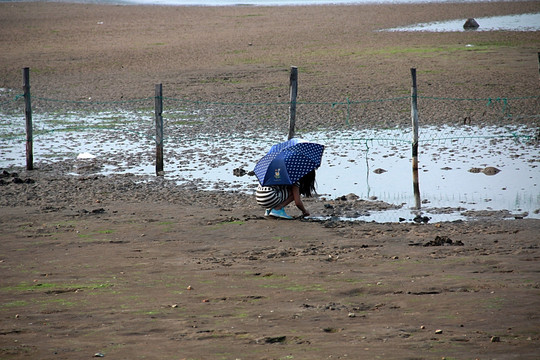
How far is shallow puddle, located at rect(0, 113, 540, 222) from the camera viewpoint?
1155 centimetres

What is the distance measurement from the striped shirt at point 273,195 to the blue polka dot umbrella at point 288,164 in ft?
0.48

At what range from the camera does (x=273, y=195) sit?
10.1m

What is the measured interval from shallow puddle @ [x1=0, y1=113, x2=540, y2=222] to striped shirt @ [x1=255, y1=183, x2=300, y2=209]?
131 centimetres

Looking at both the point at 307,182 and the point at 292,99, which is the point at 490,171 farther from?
the point at 307,182

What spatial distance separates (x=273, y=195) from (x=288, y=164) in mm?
486

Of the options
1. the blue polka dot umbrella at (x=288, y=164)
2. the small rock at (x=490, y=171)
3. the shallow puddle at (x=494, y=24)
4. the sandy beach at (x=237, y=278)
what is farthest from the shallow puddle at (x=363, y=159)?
the shallow puddle at (x=494, y=24)

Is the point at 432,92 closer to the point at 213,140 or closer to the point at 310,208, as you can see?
the point at 213,140

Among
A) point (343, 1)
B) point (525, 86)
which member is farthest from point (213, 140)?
point (343, 1)

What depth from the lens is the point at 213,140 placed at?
640 inches

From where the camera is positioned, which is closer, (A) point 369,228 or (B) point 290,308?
(B) point 290,308

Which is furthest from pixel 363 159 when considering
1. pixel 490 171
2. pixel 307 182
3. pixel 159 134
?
pixel 307 182

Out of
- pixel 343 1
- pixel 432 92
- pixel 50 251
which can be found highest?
pixel 343 1

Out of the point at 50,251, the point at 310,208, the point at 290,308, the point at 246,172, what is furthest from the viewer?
the point at 246,172

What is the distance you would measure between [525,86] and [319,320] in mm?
15549
